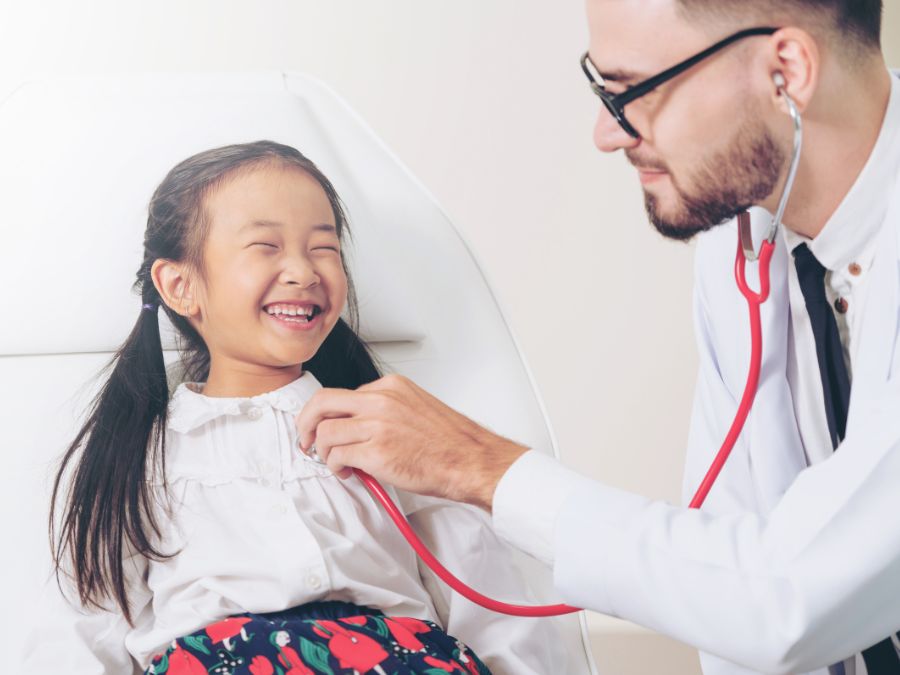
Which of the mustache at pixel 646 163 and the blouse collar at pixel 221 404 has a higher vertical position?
the mustache at pixel 646 163

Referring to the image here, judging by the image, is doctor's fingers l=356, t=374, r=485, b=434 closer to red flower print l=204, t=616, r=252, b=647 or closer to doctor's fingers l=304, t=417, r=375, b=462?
doctor's fingers l=304, t=417, r=375, b=462

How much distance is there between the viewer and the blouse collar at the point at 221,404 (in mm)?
1209

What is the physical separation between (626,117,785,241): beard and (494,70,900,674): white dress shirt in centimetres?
13

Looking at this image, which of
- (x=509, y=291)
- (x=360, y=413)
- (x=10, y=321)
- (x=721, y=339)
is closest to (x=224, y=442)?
(x=360, y=413)

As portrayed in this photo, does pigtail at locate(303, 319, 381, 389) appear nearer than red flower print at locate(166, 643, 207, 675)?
No

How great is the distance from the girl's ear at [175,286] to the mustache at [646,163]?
0.53 m

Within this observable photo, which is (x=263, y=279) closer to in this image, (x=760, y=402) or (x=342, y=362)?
(x=342, y=362)

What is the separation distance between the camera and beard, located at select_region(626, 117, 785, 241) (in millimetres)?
1153

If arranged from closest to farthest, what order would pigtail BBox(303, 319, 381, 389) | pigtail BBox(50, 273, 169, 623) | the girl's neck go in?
pigtail BBox(50, 273, 169, 623) < the girl's neck < pigtail BBox(303, 319, 381, 389)

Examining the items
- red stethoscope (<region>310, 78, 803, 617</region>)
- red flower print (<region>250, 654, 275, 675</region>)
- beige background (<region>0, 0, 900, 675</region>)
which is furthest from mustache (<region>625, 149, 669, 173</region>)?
beige background (<region>0, 0, 900, 675</region>)

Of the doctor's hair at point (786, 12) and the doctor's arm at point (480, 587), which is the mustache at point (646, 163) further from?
the doctor's arm at point (480, 587)

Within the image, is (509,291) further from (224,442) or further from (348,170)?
(224,442)

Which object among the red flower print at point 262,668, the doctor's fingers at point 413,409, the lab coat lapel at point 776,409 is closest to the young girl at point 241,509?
the red flower print at point 262,668

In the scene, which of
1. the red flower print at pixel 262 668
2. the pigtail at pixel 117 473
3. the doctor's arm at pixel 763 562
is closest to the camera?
the doctor's arm at pixel 763 562
